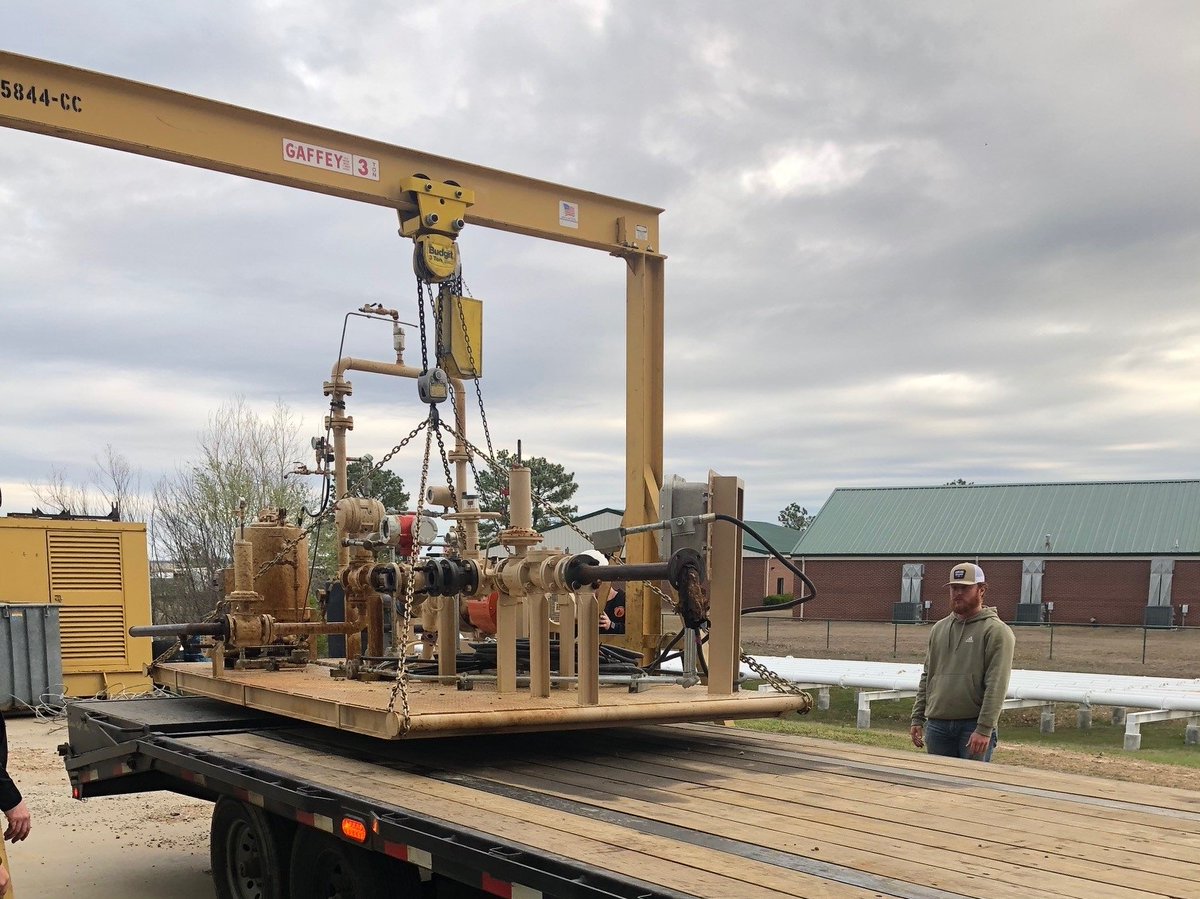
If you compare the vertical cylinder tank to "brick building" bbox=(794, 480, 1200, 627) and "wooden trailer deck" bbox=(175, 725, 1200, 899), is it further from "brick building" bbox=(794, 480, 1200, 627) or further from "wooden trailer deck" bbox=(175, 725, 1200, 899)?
"brick building" bbox=(794, 480, 1200, 627)

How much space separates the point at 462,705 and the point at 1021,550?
36.6 meters

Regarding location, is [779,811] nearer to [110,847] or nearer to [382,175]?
[382,175]

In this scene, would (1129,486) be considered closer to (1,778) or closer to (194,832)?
(194,832)

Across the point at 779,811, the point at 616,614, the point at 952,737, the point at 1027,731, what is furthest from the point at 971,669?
the point at 1027,731

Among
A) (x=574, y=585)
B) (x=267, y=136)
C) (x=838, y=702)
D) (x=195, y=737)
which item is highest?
(x=267, y=136)

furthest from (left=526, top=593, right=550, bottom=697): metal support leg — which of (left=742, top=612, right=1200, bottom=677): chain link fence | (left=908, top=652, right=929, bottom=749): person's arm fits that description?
(left=742, top=612, right=1200, bottom=677): chain link fence

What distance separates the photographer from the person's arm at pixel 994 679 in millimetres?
6016

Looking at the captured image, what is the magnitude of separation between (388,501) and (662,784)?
34.9 metres

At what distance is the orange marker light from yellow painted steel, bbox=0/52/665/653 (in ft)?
14.9

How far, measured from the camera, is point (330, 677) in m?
6.83

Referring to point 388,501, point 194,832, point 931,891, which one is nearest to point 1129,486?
point 388,501

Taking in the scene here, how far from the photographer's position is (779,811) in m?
3.97

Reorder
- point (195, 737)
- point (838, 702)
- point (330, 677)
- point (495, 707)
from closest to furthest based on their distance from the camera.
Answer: point (495, 707)
point (195, 737)
point (330, 677)
point (838, 702)

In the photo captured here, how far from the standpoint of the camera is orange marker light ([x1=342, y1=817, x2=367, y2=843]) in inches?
159
